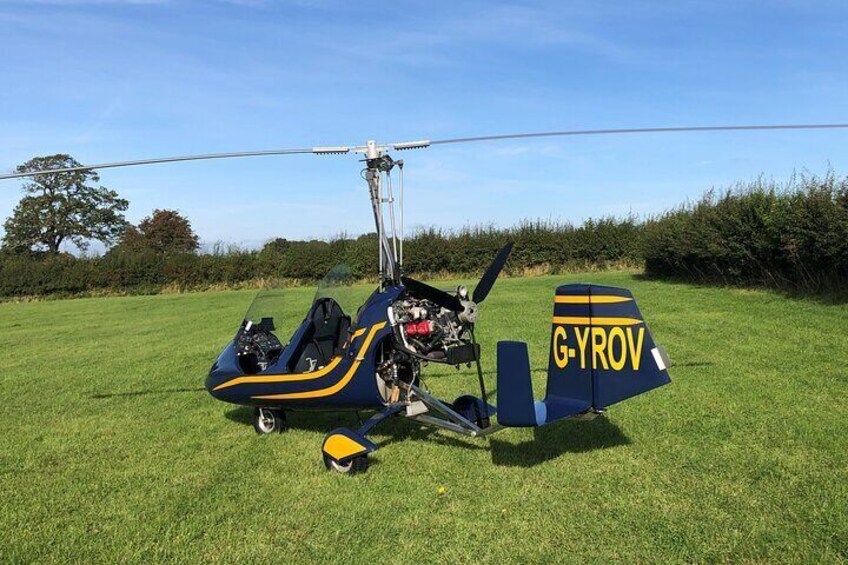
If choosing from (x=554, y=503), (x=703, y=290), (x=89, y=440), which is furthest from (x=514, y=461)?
(x=703, y=290)

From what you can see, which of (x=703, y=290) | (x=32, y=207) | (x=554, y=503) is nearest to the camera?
(x=554, y=503)

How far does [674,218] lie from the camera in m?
22.5

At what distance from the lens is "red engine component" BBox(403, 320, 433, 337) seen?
17.9ft

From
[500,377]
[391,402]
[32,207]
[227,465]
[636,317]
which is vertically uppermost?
[32,207]

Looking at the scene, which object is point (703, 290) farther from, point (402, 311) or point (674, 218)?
point (402, 311)

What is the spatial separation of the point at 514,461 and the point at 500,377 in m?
→ 1.12

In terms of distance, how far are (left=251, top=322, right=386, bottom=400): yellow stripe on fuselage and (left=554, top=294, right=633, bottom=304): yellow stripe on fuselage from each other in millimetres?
1655

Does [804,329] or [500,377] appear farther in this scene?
[804,329]

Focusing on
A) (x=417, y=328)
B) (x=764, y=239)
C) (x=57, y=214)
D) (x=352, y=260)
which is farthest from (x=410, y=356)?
(x=57, y=214)

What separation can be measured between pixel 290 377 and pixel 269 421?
939 mm

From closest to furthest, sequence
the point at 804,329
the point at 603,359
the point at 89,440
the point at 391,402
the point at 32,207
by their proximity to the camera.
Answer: the point at 603,359
the point at 391,402
the point at 89,440
the point at 804,329
the point at 32,207

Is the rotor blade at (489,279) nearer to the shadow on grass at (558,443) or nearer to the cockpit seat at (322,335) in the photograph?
the shadow on grass at (558,443)

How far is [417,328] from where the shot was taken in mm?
5480

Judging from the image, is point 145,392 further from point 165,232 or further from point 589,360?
point 165,232
